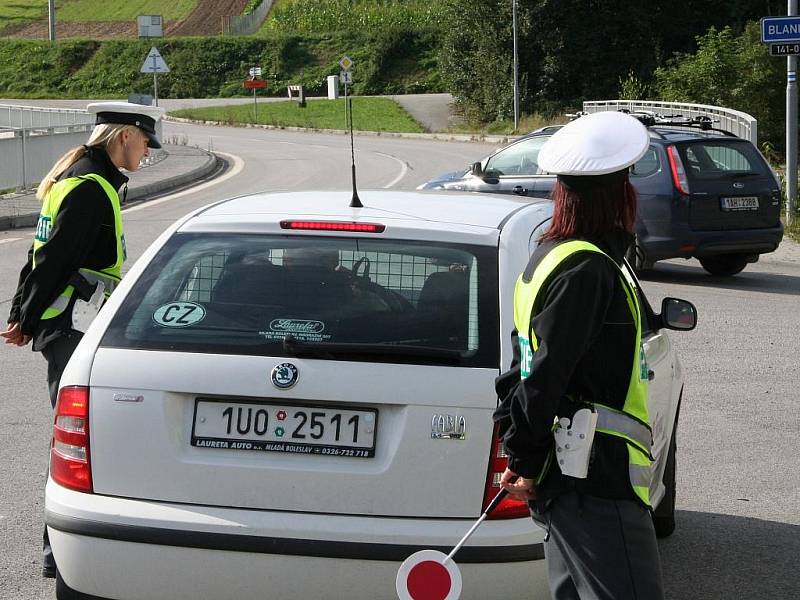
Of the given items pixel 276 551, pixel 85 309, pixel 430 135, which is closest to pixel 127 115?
pixel 85 309

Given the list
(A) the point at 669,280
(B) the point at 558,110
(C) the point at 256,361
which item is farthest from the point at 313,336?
(B) the point at 558,110

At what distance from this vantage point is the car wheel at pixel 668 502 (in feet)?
17.3

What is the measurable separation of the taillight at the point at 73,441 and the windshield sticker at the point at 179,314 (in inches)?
12.3

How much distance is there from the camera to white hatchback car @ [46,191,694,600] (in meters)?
3.61

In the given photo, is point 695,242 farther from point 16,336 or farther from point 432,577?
point 432,577

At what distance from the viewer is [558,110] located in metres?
52.3

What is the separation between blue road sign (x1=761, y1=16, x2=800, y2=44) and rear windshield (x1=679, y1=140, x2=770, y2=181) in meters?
3.91

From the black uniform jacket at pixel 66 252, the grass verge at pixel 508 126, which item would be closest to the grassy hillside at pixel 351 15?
the grass verge at pixel 508 126

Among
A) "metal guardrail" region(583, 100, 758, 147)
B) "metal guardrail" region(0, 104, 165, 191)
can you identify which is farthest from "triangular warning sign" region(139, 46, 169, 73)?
"metal guardrail" region(583, 100, 758, 147)

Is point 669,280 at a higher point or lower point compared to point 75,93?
lower

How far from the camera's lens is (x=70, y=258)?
4762 millimetres

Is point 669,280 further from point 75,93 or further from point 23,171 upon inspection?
point 75,93

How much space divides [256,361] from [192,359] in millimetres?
197

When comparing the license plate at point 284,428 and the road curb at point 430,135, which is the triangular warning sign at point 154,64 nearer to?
the road curb at point 430,135
